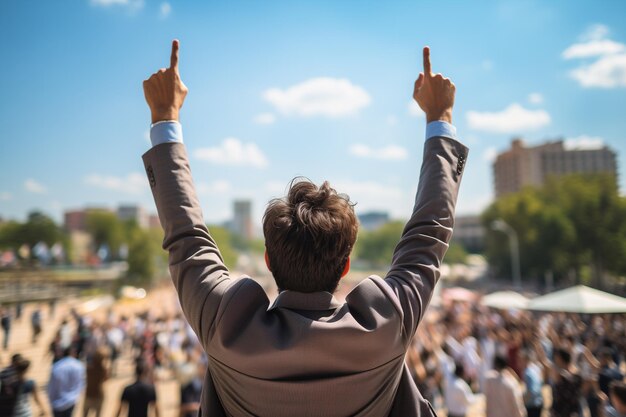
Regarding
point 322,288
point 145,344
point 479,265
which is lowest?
point 479,265

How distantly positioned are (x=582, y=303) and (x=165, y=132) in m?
12.3

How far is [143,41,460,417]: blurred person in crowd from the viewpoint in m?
1.03

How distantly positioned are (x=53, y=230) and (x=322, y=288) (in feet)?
281

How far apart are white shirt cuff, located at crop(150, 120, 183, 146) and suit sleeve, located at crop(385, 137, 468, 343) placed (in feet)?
2.40

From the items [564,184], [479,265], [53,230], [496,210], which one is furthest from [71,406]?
[479,265]

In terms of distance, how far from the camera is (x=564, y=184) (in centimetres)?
5341

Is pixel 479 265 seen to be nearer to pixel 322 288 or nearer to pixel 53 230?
pixel 53 230

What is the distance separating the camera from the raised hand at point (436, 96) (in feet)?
4.74

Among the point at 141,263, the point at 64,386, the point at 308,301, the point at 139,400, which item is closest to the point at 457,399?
the point at 139,400

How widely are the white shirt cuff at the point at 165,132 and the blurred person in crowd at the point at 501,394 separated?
6131mm

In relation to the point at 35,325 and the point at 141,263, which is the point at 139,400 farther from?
the point at 141,263

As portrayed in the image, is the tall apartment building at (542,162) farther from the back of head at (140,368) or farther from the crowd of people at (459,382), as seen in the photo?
the back of head at (140,368)

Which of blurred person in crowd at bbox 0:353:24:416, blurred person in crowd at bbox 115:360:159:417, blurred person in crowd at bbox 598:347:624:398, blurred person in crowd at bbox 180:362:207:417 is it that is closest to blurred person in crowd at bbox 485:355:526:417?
blurred person in crowd at bbox 598:347:624:398

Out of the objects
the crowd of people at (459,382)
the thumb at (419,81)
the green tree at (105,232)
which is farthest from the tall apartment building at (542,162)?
the thumb at (419,81)
